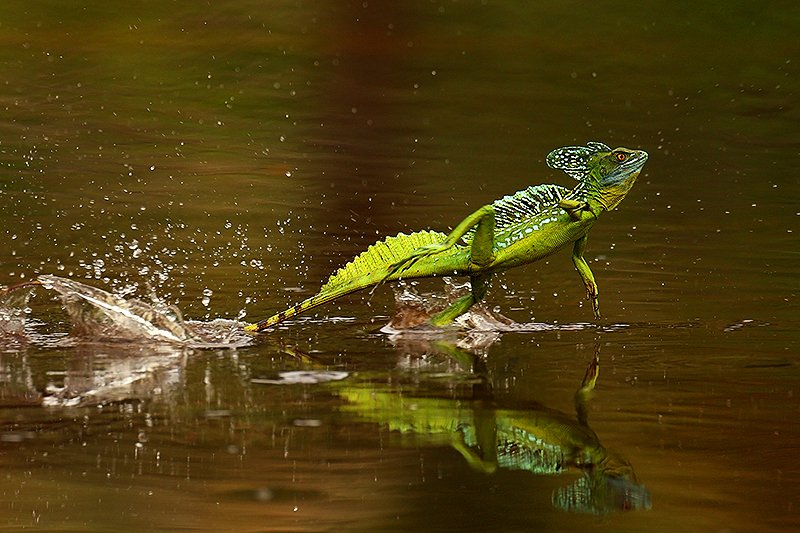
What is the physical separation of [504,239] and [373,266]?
22.7 inches

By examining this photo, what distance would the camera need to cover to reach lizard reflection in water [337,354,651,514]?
4.52 metres

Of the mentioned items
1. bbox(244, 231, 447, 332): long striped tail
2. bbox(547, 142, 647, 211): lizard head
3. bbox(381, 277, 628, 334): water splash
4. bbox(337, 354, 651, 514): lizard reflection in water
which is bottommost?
bbox(337, 354, 651, 514): lizard reflection in water

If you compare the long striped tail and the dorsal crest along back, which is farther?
the dorsal crest along back

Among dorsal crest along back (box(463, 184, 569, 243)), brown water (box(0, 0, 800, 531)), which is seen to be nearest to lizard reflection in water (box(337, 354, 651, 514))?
brown water (box(0, 0, 800, 531))

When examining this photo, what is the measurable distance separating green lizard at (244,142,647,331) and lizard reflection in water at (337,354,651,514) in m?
0.80

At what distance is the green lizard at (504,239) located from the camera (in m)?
6.38

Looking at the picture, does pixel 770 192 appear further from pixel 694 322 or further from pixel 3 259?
pixel 3 259

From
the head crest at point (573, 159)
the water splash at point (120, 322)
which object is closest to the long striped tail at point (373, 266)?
the water splash at point (120, 322)

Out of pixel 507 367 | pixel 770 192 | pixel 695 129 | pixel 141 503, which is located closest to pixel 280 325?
pixel 507 367

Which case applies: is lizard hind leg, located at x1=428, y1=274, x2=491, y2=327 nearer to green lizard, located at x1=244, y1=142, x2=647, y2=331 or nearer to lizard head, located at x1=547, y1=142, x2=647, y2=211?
green lizard, located at x1=244, y1=142, x2=647, y2=331

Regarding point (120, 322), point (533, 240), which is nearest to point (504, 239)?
point (533, 240)

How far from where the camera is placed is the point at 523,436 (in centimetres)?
507

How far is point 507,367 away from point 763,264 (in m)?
2.76

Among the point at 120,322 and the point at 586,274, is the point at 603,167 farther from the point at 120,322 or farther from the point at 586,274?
the point at 120,322
